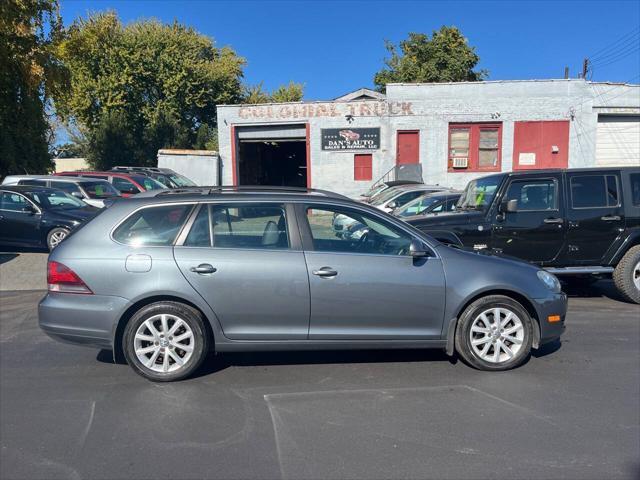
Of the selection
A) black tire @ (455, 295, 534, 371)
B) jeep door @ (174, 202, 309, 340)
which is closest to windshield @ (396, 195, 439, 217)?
black tire @ (455, 295, 534, 371)

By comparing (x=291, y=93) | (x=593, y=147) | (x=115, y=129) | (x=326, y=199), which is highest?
(x=291, y=93)

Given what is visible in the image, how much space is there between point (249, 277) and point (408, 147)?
68.9 feet

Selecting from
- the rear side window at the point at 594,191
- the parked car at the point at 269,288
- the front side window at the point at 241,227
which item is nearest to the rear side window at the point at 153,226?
the parked car at the point at 269,288

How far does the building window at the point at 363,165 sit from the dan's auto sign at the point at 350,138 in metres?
0.44

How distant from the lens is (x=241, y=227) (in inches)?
185

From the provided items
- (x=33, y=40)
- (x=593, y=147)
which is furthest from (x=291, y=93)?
(x=33, y=40)

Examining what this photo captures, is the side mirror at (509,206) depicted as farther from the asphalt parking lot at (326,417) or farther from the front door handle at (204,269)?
the front door handle at (204,269)

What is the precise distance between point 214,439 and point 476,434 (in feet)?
6.01

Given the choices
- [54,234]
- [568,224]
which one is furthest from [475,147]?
[54,234]

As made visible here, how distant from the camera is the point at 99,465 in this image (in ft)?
10.8

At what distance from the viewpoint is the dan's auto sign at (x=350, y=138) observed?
79.8ft

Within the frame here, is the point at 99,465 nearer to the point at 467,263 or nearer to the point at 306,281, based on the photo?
the point at 306,281

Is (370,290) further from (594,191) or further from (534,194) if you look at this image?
(594,191)

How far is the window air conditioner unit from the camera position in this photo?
2419cm
